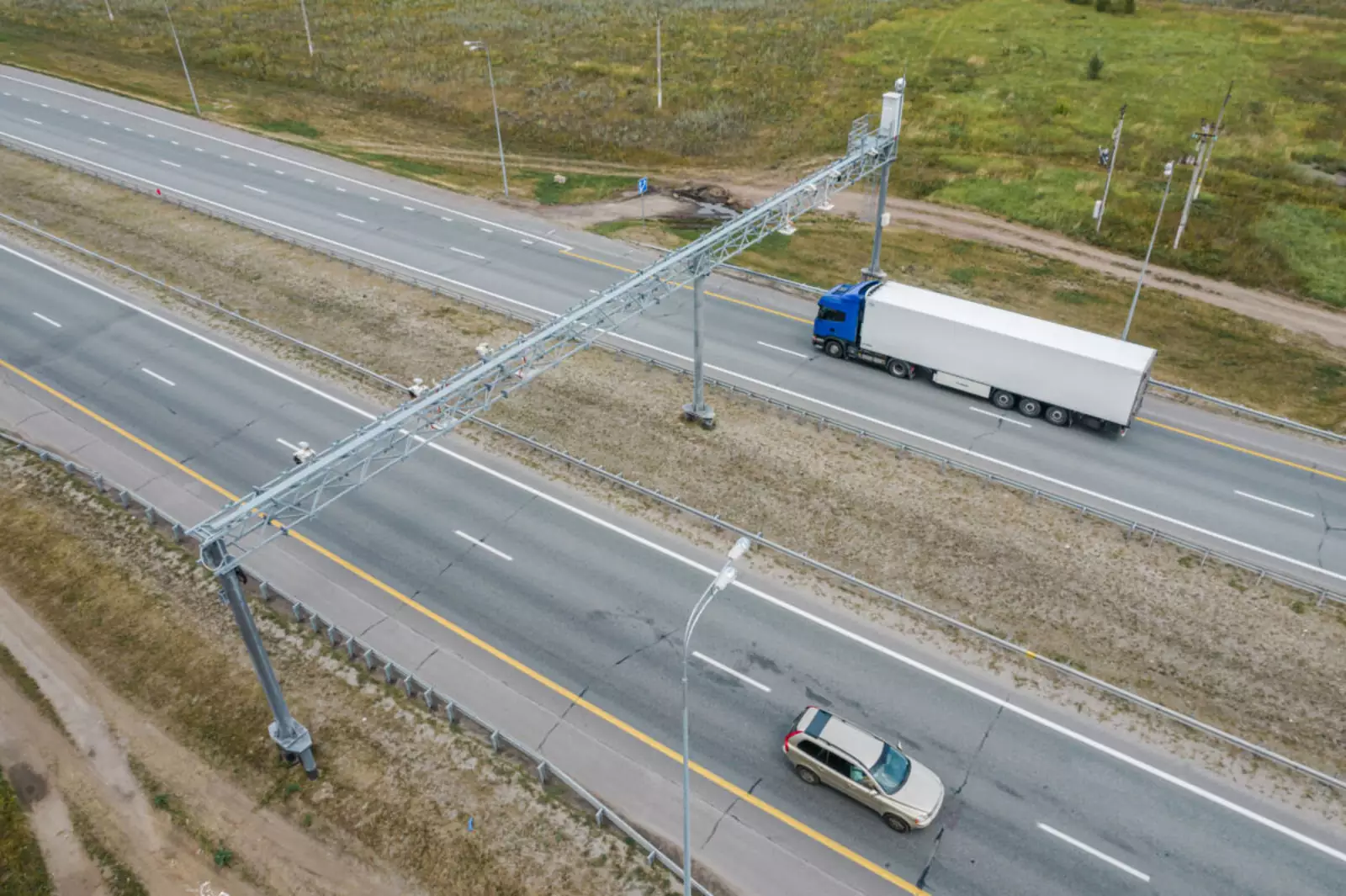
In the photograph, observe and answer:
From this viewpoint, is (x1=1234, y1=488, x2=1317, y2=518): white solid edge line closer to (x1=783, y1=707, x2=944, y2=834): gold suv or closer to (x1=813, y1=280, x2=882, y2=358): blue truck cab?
(x1=813, y1=280, x2=882, y2=358): blue truck cab

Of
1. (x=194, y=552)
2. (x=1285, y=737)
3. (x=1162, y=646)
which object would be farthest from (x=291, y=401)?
(x=1285, y=737)

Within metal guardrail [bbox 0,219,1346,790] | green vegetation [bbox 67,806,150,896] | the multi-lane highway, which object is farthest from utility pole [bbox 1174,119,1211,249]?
green vegetation [bbox 67,806,150,896]

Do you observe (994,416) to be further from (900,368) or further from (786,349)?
(786,349)

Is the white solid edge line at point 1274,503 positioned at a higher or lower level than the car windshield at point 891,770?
lower

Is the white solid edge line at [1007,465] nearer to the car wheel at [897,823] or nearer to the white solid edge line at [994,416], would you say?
the white solid edge line at [994,416]

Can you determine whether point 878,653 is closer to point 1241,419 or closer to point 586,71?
point 1241,419

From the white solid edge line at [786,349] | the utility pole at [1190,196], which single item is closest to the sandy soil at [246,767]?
the white solid edge line at [786,349]
